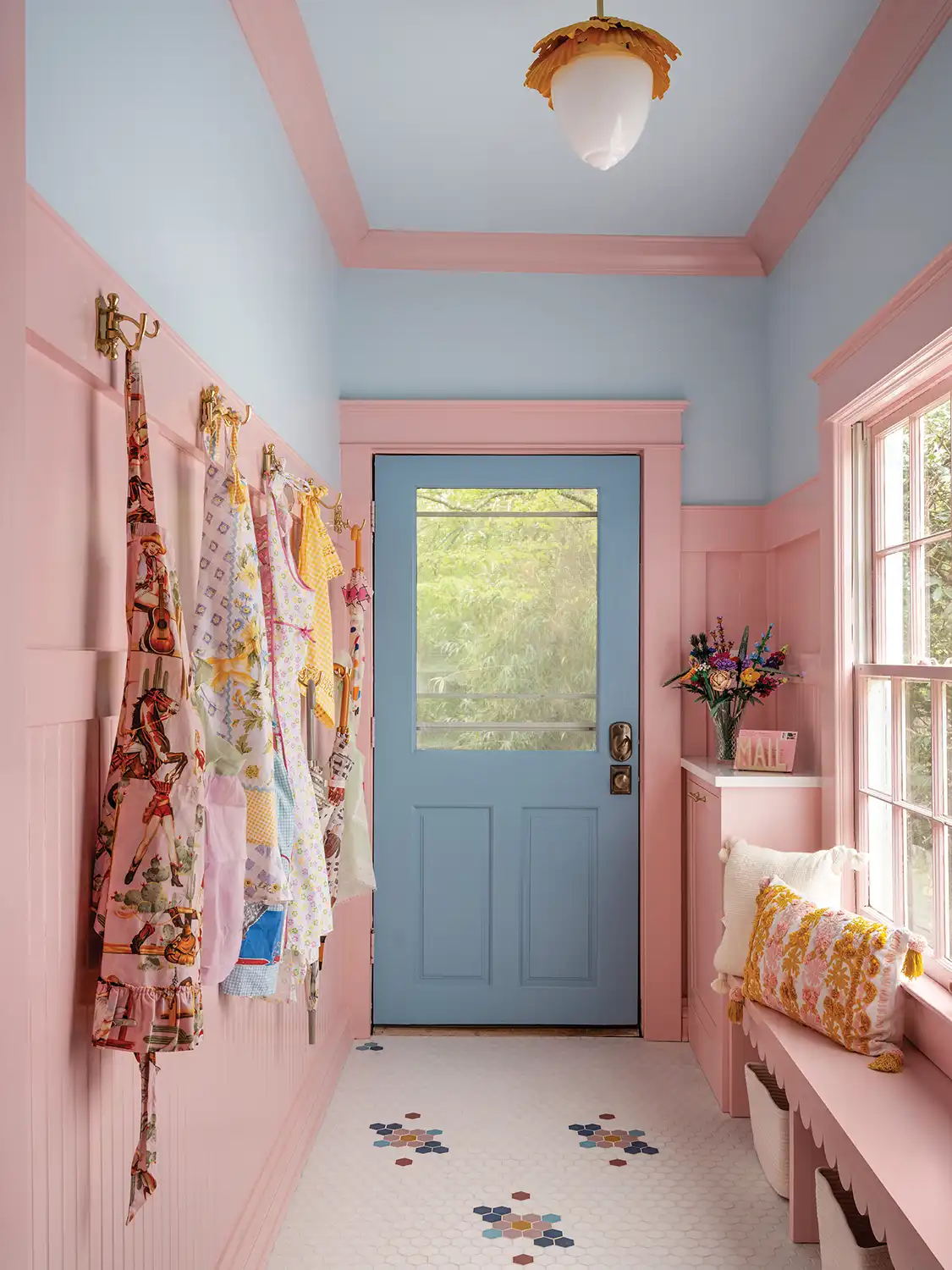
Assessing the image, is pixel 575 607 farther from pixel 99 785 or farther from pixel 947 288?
pixel 99 785

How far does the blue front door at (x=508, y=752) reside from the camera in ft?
11.2

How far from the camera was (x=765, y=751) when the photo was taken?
114 inches

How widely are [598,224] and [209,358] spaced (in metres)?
1.85

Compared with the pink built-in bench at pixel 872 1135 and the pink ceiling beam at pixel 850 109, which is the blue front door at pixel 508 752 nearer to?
the pink ceiling beam at pixel 850 109

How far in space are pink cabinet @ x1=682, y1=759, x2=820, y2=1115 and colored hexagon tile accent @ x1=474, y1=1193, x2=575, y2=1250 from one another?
0.76m

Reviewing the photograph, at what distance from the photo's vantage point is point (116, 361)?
136cm

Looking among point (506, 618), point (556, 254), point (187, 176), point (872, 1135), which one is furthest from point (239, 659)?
point (556, 254)

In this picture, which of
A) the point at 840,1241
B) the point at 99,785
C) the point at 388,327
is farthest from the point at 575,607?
the point at 99,785

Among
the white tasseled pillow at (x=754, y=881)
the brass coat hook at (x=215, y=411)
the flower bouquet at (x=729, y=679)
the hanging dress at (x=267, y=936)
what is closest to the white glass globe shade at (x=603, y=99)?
the brass coat hook at (x=215, y=411)

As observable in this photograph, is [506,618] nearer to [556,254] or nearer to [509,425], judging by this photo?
[509,425]

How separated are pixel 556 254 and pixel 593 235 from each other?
0.14 m

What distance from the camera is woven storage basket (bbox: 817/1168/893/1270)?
1.71 meters

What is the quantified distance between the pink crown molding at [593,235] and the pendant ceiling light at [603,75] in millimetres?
603

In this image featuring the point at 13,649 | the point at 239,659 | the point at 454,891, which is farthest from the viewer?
the point at 454,891
